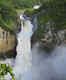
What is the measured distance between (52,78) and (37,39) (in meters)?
0.40

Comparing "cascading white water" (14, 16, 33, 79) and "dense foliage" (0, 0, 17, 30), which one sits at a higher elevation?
"dense foliage" (0, 0, 17, 30)

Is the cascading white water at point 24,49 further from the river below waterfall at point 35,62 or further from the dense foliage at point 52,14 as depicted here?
the dense foliage at point 52,14

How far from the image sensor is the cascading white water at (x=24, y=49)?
1495 millimetres

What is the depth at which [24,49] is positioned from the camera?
A: 5.12 feet

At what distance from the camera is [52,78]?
4.73 ft

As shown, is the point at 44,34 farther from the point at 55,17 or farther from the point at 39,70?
the point at 39,70

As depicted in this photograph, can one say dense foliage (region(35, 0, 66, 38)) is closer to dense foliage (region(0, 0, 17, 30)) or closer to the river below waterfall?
the river below waterfall

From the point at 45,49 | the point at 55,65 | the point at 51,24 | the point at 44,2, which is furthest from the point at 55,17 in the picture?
the point at 55,65

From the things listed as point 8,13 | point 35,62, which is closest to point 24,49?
point 35,62

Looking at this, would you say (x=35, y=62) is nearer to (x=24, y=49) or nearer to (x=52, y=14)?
(x=24, y=49)

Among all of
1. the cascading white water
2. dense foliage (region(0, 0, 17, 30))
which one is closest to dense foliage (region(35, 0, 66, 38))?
the cascading white water

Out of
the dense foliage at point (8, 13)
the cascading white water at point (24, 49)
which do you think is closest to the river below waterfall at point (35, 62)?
the cascading white water at point (24, 49)

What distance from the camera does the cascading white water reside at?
1.50 meters

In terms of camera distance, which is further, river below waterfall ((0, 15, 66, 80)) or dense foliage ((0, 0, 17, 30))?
dense foliage ((0, 0, 17, 30))
